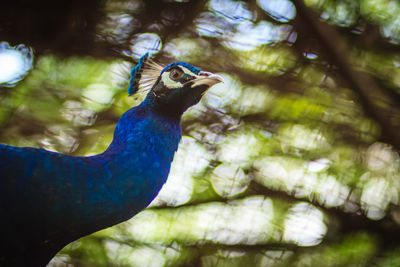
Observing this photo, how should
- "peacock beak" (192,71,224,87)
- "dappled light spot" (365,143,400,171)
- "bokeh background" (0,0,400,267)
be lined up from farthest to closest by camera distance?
"dappled light spot" (365,143,400,171), "bokeh background" (0,0,400,267), "peacock beak" (192,71,224,87)

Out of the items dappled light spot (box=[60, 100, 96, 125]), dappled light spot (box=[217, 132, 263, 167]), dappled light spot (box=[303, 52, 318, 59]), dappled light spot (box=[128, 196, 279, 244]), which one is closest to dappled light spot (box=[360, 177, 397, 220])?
dappled light spot (box=[128, 196, 279, 244])

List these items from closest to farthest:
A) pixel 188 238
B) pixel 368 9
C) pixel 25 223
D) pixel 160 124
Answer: pixel 25 223 < pixel 160 124 < pixel 368 9 < pixel 188 238

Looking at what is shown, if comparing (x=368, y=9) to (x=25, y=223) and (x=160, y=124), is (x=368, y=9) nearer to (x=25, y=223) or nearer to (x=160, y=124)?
(x=160, y=124)

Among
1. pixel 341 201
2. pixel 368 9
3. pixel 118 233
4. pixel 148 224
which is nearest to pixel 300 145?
pixel 341 201

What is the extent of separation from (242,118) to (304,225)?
2.01 feet

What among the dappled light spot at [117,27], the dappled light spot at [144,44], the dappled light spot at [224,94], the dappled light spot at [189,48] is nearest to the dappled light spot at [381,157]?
the dappled light spot at [224,94]

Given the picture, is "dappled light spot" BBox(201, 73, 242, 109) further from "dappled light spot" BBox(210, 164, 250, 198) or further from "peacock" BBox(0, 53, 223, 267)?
"peacock" BBox(0, 53, 223, 267)

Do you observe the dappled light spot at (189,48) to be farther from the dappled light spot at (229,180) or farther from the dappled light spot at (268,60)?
the dappled light spot at (229,180)

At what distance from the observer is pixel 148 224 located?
5.82 feet

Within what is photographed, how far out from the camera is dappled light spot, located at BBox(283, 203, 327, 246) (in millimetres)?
1714

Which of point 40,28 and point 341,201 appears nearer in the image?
point 40,28

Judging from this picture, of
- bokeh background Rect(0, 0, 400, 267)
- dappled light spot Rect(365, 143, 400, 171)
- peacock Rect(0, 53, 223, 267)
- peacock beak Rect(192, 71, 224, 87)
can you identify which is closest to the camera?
peacock Rect(0, 53, 223, 267)

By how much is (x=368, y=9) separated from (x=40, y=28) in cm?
150

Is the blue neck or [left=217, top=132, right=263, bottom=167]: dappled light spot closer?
the blue neck
